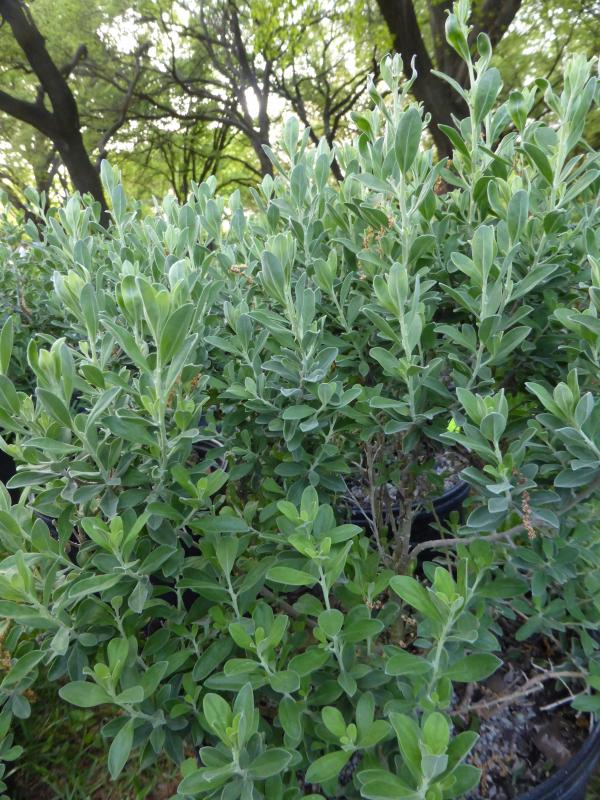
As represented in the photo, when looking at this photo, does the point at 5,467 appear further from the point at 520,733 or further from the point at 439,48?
the point at 439,48

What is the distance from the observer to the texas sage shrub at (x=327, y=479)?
1052mm

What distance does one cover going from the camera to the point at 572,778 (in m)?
1.34

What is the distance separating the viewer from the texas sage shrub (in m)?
1.05

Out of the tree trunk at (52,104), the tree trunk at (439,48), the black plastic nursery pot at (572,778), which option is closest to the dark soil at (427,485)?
the black plastic nursery pot at (572,778)

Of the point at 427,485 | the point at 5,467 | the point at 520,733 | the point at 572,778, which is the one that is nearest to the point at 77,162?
the point at 5,467

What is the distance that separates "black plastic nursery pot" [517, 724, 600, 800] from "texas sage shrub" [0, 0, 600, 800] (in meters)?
0.18

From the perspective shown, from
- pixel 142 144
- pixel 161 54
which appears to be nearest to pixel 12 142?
pixel 142 144

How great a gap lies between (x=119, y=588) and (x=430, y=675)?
660 millimetres

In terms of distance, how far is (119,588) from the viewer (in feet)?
3.82

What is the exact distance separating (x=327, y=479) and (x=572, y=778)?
921mm

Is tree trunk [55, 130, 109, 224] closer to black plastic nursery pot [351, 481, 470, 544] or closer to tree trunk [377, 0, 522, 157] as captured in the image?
tree trunk [377, 0, 522, 157]

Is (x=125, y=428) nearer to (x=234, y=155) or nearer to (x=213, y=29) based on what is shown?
(x=213, y=29)

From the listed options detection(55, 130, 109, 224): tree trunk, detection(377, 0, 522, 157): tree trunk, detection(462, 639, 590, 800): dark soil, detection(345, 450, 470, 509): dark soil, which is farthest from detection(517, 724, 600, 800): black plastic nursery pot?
detection(55, 130, 109, 224): tree trunk

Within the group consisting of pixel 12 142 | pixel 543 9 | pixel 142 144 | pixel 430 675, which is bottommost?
pixel 430 675
